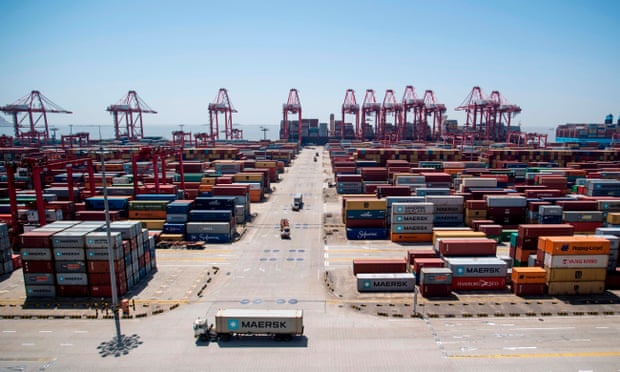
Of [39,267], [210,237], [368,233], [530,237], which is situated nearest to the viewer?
[39,267]

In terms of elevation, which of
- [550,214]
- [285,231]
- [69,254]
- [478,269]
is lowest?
[285,231]

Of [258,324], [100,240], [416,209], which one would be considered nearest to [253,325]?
[258,324]

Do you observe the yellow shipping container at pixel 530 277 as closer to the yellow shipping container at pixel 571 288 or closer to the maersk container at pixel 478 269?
the yellow shipping container at pixel 571 288

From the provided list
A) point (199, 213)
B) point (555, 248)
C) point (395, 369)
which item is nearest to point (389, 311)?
point (395, 369)

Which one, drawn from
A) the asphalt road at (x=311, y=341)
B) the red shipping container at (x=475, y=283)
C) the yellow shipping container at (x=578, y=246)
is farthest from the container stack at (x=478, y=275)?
the asphalt road at (x=311, y=341)

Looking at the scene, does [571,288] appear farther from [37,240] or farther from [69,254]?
[37,240]

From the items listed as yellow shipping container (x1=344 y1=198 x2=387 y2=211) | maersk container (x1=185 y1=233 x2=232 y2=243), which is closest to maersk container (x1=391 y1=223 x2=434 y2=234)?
yellow shipping container (x1=344 y1=198 x2=387 y2=211)

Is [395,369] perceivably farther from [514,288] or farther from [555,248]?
[555,248]
